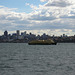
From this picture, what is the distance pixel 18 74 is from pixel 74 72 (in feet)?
34.5

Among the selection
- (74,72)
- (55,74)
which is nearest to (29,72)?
(55,74)

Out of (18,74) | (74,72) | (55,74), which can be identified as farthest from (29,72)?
(74,72)

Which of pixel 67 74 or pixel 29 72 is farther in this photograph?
pixel 29 72

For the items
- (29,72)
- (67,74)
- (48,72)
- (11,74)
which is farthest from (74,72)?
(11,74)

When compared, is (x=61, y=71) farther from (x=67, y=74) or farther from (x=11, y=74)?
(x=11, y=74)

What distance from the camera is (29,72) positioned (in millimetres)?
40594

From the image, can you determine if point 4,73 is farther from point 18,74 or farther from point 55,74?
point 55,74

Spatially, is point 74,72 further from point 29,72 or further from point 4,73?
point 4,73

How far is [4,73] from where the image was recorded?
130 feet

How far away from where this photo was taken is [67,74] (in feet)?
125

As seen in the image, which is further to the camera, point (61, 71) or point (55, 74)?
point (61, 71)

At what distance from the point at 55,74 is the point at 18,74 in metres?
6.75

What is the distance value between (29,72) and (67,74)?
7.37 m

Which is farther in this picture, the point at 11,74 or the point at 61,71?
the point at 61,71
